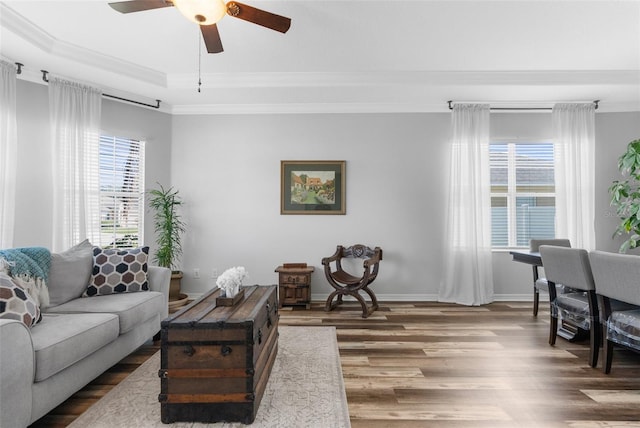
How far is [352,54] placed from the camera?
3564mm

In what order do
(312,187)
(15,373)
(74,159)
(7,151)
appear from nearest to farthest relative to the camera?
(15,373) → (7,151) → (74,159) → (312,187)

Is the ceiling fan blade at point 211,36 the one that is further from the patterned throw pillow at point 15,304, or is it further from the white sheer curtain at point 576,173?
the white sheer curtain at point 576,173

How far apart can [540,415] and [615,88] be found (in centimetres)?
404

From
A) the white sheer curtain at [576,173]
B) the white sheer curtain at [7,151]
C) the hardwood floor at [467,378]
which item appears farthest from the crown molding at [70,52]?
the white sheer curtain at [576,173]

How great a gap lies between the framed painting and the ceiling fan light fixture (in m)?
2.62

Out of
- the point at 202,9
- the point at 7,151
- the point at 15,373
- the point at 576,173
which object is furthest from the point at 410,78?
the point at 7,151

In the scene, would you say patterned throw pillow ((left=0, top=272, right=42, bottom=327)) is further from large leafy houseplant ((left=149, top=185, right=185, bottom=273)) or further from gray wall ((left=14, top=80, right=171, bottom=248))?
large leafy houseplant ((left=149, top=185, right=185, bottom=273))

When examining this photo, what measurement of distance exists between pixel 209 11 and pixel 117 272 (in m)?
2.17

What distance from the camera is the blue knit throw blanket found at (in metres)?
2.31

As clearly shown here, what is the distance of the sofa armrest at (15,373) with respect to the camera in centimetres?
151

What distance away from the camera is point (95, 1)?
2760 millimetres

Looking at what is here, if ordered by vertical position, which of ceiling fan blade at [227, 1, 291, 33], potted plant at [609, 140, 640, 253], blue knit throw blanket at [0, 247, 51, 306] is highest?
ceiling fan blade at [227, 1, 291, 33]

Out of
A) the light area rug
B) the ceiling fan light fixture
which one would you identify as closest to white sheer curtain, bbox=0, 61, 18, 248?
the light area rug

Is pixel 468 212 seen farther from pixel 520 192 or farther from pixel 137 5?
pixel 137 5
